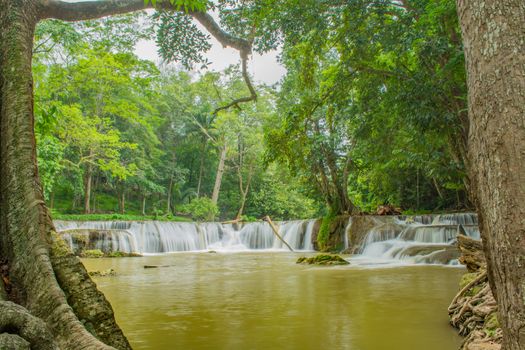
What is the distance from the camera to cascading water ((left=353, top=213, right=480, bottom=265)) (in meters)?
11.1

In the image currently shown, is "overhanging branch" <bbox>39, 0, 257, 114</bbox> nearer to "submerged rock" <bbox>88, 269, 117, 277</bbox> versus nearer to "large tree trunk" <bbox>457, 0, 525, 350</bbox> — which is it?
"large tree trunk" <bbox>457, 0, 525, 350</bbox>

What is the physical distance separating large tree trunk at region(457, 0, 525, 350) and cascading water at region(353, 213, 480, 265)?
9.51 m

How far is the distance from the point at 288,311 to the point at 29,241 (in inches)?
121

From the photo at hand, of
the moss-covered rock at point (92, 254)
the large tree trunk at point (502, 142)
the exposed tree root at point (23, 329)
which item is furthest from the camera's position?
the moss-covered rock at point (92, 254)

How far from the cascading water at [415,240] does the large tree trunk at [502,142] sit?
9510 millimetres

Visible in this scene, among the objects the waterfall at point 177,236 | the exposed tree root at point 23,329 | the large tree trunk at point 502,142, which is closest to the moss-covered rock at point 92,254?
the waterfall at point 177,236

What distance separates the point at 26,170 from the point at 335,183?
1561 centimetres

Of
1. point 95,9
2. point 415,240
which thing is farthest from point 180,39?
point 415,240

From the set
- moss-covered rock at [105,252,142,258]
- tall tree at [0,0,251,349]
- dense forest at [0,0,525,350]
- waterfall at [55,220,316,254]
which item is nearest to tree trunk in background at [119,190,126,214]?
dense forest at [0,0,525,350]

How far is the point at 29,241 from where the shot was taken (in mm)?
2613

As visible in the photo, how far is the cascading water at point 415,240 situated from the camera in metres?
11.1

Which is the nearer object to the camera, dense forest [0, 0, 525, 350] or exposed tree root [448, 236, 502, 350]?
dense forest [0, 0, 525, 350]

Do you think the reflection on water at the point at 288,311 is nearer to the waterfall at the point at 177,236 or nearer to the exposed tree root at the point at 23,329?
the exposed tree root at the point at 23,329

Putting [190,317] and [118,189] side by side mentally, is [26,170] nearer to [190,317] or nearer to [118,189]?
[190,317]
